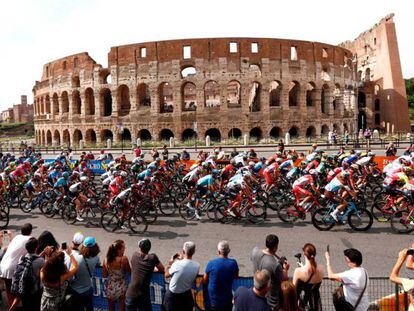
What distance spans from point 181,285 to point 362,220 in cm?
649

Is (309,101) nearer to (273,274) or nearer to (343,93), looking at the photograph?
(343,93)

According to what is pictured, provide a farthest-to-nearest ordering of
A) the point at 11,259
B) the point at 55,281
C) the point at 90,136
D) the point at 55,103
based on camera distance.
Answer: the point at 55,103
the point at 90,136
the point at 11,259
the point at 55,281

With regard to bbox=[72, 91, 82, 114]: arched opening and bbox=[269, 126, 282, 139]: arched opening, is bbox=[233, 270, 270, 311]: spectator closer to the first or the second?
bbox=[269, 126, 282, 139]: arched opening

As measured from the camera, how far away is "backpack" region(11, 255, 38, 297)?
15.3 feet

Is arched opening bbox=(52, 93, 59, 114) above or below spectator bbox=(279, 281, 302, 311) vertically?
above

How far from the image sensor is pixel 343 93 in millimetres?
44719

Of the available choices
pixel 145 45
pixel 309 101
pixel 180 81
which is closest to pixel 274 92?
pixel 309 101

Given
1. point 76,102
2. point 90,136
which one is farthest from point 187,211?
point 76,102

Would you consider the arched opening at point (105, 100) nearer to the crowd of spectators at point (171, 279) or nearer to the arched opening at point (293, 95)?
the arched opening at point (293, 95)

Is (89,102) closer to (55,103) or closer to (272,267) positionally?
(55,103)

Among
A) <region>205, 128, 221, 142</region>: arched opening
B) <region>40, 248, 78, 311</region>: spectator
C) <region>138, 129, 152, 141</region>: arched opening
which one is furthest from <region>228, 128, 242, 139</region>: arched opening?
<region>40, 248, 78, 311</region>: spectator

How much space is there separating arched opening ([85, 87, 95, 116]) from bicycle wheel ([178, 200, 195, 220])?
111 feet

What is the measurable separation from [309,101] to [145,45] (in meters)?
21.4

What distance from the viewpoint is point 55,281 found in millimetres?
4258
